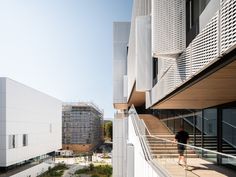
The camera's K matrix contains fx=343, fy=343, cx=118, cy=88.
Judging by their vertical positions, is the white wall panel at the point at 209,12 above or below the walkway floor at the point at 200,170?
above

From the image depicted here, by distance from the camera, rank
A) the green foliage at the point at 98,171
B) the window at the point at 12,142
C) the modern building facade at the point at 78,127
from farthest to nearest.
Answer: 1. the modern building facade at the point at 78,127
2. the green foliage at the point at 98,171
3. the window at the point at 12,142

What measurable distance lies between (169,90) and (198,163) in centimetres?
258

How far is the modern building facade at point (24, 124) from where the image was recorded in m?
24.8

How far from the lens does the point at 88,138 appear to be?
231 feet

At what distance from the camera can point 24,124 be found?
29469 millimetres

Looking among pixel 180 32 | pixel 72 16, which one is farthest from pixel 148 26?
pixel 72 16

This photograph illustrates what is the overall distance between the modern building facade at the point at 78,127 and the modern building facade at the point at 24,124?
2765 cm

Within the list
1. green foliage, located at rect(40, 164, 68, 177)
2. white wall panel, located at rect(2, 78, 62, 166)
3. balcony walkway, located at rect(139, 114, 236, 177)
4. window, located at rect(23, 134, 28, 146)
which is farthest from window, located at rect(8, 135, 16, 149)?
balcony walkway, located at rect(139, 114, 236, 177)

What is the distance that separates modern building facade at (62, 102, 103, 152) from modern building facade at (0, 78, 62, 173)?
90.7 feet

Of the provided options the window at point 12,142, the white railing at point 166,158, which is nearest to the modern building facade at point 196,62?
the white railing at point 166,158

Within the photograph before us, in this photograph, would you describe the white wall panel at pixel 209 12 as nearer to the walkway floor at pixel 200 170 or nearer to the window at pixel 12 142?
the walkway floor at pixel 200 170

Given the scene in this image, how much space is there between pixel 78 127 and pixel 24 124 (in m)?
41.5

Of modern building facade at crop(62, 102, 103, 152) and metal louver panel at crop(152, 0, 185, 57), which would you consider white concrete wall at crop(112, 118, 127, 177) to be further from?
modern building facade at crop(62, 102, 103, 152)

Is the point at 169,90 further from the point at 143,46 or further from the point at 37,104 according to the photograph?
the point at 37,104
